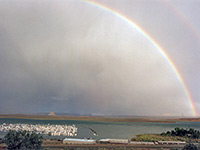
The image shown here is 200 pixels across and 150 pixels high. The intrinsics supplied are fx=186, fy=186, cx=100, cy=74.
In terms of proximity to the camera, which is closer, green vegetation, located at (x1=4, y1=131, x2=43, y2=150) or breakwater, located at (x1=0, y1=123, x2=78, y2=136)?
green vegetation, located at (x1=4, y1=131, x2=43, y2=150)

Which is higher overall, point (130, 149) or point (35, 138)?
point (35, 138)

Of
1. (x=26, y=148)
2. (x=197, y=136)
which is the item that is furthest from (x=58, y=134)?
(x=197, y=136)

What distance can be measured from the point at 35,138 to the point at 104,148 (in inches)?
482

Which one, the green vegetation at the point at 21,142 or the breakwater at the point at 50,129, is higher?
the breakwater at the point at 50,129

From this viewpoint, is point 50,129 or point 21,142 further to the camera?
point 50,129

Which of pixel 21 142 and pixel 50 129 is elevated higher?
pixel 50 129

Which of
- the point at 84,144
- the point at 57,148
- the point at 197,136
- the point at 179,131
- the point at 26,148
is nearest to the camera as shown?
the point at 26,148

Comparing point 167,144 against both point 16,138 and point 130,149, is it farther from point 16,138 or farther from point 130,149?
point 16,138

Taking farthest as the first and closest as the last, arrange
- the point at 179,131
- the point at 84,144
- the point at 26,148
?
the point at 179,131
the point at 84,144
the point at 26,148

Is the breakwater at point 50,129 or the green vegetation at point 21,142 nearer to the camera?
the green vegetation at point 21,142

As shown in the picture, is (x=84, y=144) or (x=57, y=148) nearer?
(x=57, y=148)

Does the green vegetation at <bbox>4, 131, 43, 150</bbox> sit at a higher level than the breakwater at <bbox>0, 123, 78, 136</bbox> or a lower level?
lower

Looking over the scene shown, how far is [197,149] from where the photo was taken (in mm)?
22797

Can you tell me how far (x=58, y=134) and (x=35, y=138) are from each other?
26711 millimetres
